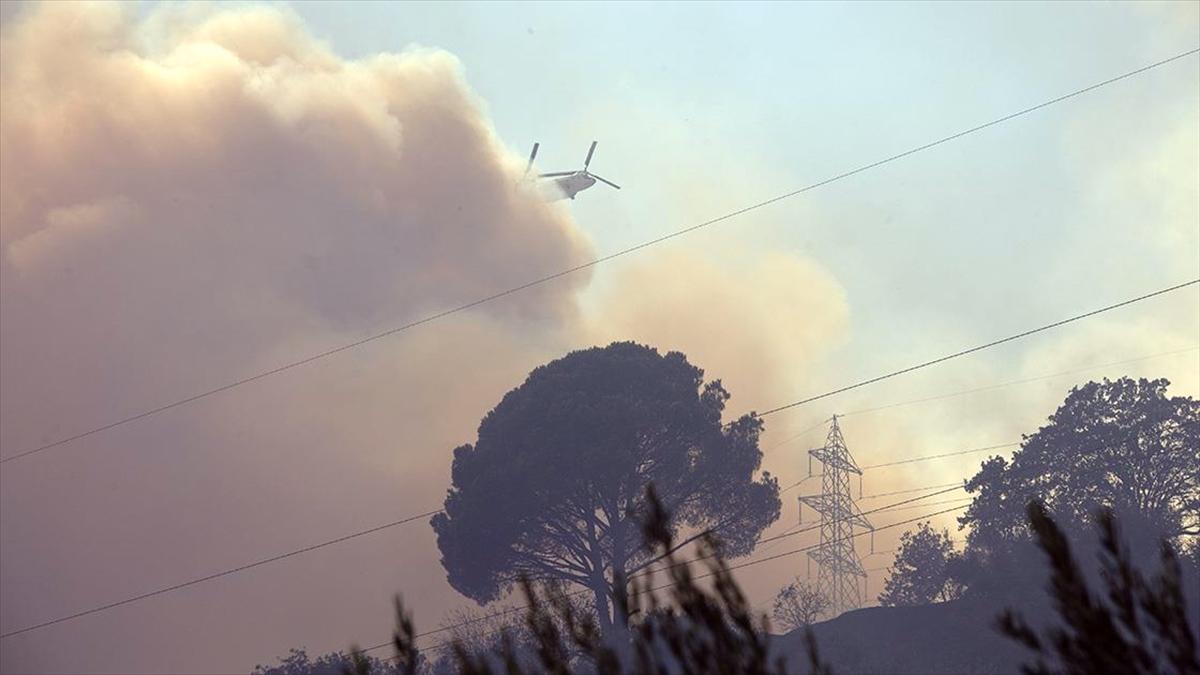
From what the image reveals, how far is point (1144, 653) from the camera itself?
8477 millimetres

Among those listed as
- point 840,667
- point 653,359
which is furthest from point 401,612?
point 653,359

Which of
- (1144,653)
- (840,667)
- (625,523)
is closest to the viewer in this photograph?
(1144,653)

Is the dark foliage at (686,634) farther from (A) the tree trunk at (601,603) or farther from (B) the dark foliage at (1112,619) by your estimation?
(A) the tree trunk at (601,603)

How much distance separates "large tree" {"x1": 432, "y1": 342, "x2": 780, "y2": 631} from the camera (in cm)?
9194

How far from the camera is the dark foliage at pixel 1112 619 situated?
8.52 m

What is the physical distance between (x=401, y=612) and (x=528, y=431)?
84.8 m

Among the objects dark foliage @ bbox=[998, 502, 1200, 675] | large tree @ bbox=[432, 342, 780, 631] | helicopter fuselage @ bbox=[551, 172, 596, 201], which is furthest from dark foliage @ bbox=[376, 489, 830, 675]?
helicopter fuselage @ bbox=[551, 172, 596, 201]

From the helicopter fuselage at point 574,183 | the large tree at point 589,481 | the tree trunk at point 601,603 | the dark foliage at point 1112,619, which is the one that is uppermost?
the helicopter fuselage at point 574,183

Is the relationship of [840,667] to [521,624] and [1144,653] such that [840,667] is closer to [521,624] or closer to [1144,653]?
[521,624]

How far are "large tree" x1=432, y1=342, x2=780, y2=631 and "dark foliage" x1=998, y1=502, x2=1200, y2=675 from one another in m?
82.0

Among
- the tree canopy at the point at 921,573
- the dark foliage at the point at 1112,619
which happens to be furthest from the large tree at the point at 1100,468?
the dark foliage at the point at 1112,619

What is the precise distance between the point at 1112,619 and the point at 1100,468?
93730 millimetres

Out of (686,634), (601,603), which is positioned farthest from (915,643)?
(686,634)

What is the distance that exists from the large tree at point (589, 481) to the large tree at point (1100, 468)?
15757 mm
